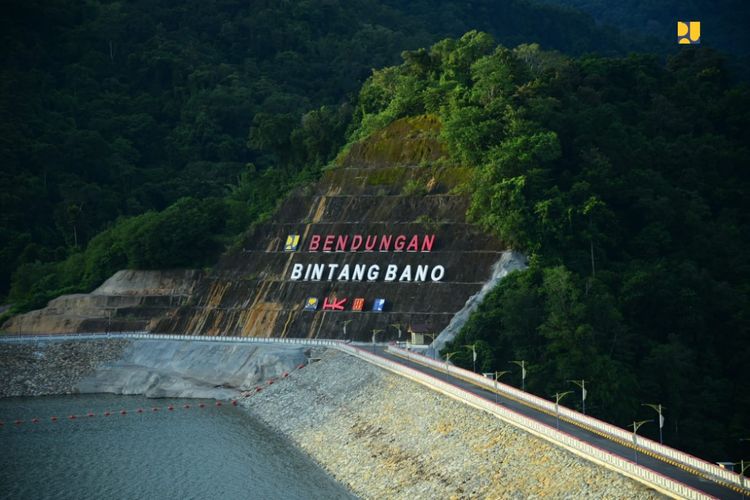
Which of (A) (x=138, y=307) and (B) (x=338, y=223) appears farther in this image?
(A) (x=138, y=307)

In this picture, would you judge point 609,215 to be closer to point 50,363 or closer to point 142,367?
point 142,367

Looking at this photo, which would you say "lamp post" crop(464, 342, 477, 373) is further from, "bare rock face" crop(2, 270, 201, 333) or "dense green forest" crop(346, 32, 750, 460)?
"bare rock face" crop(2, 270, 201, 333)

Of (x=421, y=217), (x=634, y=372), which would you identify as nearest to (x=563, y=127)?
(x=421, y=217)

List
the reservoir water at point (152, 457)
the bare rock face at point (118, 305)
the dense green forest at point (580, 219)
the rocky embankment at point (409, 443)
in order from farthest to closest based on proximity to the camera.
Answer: the bare rock face at point (118, 305)
the dense green forest at point (580, 219)
the reservoir water at point (152, 457)
the rocky embankment at point (409, 443)

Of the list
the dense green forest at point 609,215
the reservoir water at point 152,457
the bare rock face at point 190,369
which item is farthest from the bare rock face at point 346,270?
the reservoir water at point 152,457

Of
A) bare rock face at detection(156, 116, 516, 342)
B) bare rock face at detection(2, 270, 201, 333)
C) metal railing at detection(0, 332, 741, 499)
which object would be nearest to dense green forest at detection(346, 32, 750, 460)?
bare rock face at detection(156, 116, 516, 342)

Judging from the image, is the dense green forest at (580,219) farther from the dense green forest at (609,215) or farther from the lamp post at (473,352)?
the lamp post at (473,352)

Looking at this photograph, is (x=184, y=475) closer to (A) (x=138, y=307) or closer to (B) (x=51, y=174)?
(A) (x=138, y=307)

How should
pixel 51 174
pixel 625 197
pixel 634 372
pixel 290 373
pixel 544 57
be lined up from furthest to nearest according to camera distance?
1. pixel 51 174
2. pixel 544 57
3. pixel 625 197
4. pixel 290 373
5. pixel 634 372
